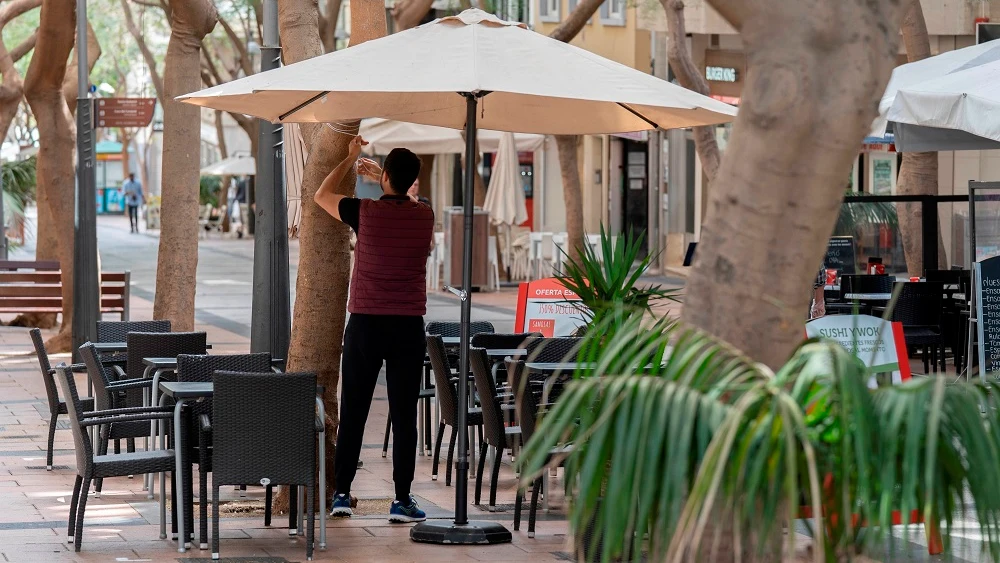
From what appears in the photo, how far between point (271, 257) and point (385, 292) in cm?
324

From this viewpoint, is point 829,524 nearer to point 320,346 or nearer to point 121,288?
point 320,346

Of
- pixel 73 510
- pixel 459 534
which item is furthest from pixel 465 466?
pixel 73 510

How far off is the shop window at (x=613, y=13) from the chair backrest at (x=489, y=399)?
80.8 feet

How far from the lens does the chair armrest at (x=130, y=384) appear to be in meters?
8.18

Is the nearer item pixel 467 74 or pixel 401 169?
pixel 467 74

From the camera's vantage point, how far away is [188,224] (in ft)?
41.3

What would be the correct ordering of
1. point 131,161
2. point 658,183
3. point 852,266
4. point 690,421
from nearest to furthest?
point 690,421, point 852,266, point 658,183, point 131,161

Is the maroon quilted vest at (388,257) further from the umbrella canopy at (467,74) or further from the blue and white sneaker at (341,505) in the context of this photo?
the blue and white sneaker at (341,505)

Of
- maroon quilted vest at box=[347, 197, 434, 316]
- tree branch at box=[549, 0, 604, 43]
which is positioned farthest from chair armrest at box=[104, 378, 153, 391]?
tree branch at box=[549, 0, 604, 43]

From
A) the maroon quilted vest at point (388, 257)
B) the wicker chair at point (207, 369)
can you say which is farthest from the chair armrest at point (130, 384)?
the maroon quilted vest at point (388, 257)

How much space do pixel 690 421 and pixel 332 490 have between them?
493 centimetres

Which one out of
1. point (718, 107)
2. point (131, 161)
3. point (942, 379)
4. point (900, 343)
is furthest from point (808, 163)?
A: point (131, 161)

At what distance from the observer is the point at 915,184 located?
1582 cm

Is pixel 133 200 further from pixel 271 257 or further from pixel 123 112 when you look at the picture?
pixel 271 257
